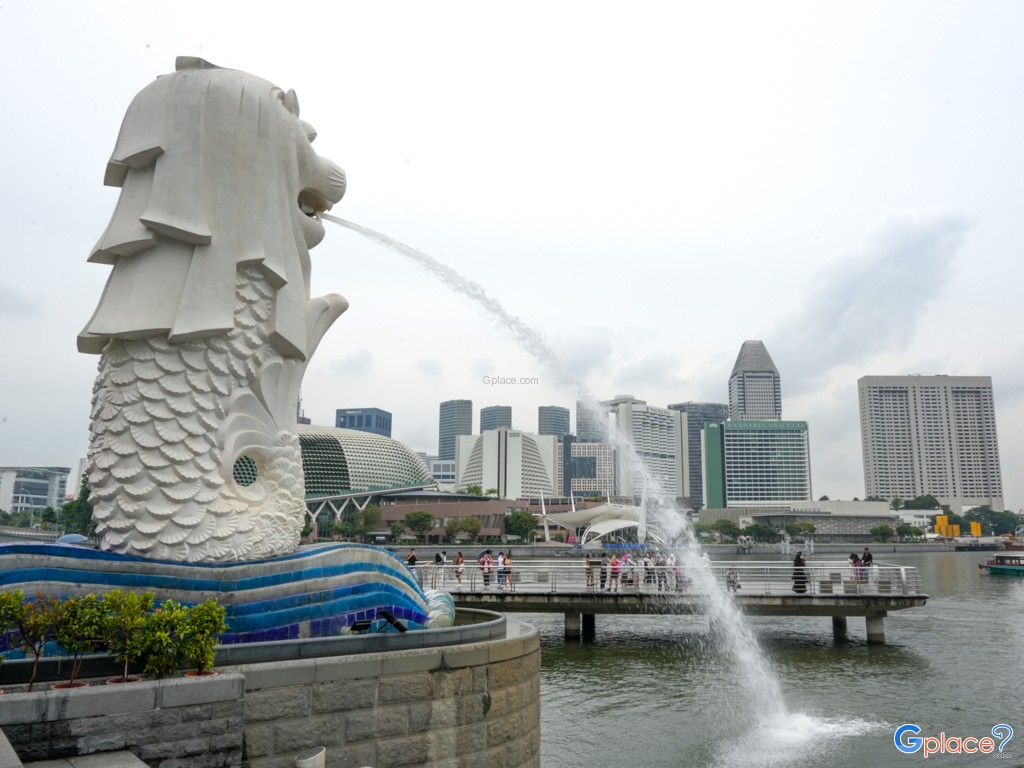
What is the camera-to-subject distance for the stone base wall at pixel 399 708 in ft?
21.9

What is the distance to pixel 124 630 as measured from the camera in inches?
240

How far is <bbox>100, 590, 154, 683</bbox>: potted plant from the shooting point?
6035 millimetres

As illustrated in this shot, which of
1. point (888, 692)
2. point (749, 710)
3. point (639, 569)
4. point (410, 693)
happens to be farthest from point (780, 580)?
point (410, 693)

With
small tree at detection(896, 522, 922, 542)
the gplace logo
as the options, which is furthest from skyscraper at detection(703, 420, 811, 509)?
the gplace logo

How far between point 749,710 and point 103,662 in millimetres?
11052

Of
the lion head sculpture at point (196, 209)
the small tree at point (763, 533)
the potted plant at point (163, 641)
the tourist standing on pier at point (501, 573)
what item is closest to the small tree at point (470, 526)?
the small tree at point (763, 533)

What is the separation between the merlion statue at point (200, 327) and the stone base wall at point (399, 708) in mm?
2775

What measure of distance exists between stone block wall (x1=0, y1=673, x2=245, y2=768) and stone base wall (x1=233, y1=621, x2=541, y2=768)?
0.37 meters

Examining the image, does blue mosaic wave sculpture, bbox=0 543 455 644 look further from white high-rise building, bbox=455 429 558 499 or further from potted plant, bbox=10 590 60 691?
white high-rise building, bbox=455 429 558 499

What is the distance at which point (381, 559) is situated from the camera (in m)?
9.88

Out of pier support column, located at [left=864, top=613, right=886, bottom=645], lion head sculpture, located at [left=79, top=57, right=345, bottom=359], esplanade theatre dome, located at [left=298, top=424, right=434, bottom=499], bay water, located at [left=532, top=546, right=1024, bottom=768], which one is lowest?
bay water, located at [left=532, top=546, right=1024, bottom=768]

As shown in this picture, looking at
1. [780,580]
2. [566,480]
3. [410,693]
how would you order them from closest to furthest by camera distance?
[410,693] < [780,580] < [566,480]

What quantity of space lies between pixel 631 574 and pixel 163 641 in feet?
58.4

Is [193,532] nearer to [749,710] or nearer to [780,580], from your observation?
[749,710]
